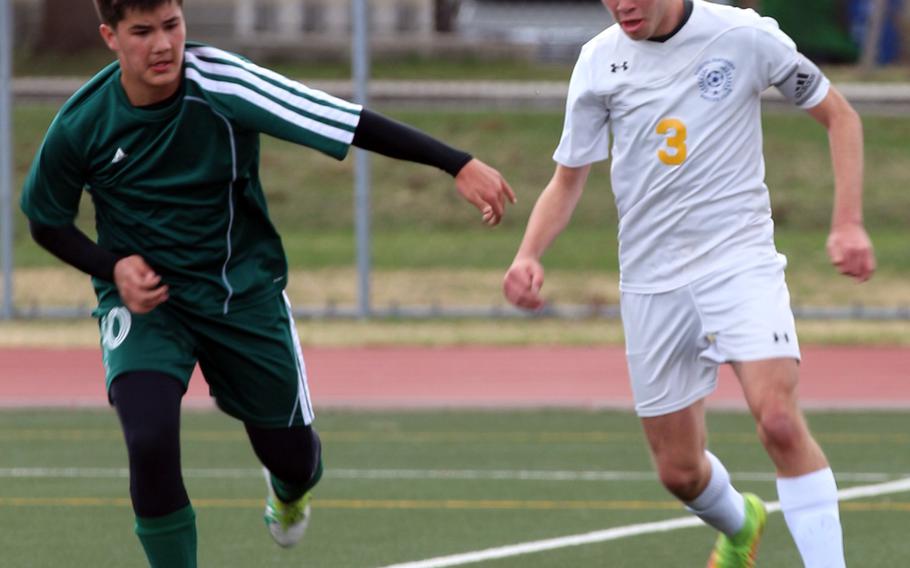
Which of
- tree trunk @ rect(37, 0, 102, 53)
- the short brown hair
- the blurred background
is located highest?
the short brown hair

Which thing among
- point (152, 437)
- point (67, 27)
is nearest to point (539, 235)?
point (152, 437)

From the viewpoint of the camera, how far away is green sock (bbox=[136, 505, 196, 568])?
550 cm

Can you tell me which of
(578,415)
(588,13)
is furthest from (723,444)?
(588,13)

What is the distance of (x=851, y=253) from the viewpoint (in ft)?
18.0

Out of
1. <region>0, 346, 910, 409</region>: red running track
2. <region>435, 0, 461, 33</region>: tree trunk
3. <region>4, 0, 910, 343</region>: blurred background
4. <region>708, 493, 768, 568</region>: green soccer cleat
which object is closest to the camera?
<region>708, 493, 768, 568</region>: green soccer cleat

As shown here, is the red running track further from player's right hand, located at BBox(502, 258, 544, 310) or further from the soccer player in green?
the soccer player in green

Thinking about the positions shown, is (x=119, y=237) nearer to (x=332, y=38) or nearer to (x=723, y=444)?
(x=723, y=444)

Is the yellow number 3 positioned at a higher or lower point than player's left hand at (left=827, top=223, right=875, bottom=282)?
higher

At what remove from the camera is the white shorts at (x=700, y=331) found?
573cm

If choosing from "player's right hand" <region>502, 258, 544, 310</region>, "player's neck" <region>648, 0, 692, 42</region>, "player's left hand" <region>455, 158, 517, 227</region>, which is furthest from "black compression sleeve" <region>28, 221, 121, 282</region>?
"player's neck" <region>648, 0, 692, 42</region>

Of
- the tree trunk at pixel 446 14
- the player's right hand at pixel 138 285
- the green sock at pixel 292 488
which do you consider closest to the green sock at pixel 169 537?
the player's right hand at pixel 138 285

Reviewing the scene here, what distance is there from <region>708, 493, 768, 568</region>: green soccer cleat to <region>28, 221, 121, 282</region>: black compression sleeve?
2299mm

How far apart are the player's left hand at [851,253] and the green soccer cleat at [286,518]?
86.4 inches

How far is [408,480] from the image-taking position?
30.1 feet
